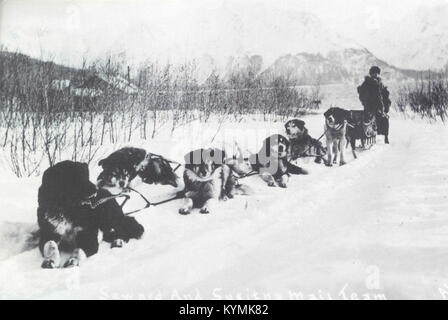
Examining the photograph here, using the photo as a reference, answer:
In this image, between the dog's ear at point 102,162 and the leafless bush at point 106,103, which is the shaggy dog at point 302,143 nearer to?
the leafless bush at point 106,103

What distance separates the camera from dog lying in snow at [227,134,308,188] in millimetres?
3514

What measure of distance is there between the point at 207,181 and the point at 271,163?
0.65 metres

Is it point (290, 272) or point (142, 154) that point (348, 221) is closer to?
point (290, 272)

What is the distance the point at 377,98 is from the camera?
3764 millimetres

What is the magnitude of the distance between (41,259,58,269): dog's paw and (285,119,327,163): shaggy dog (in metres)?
2.06

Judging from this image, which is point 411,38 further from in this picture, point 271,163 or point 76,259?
point 76,259

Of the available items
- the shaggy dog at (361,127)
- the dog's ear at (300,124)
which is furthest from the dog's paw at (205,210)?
the shaggy dog at (361,127)

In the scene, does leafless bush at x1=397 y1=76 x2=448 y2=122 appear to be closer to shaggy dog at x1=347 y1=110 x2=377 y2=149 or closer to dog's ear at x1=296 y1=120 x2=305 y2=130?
shaggy dog at x1=347 y1=110 x2=377 y2=149

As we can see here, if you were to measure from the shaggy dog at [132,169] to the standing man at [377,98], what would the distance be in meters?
1.79

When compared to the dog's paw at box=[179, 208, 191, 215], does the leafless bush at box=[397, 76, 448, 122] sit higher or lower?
higher

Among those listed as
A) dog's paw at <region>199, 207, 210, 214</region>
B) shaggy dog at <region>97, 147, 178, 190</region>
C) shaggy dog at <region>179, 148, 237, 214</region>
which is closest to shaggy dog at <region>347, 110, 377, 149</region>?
shaggy dog at <region>179, 148, 237, 214</region>
